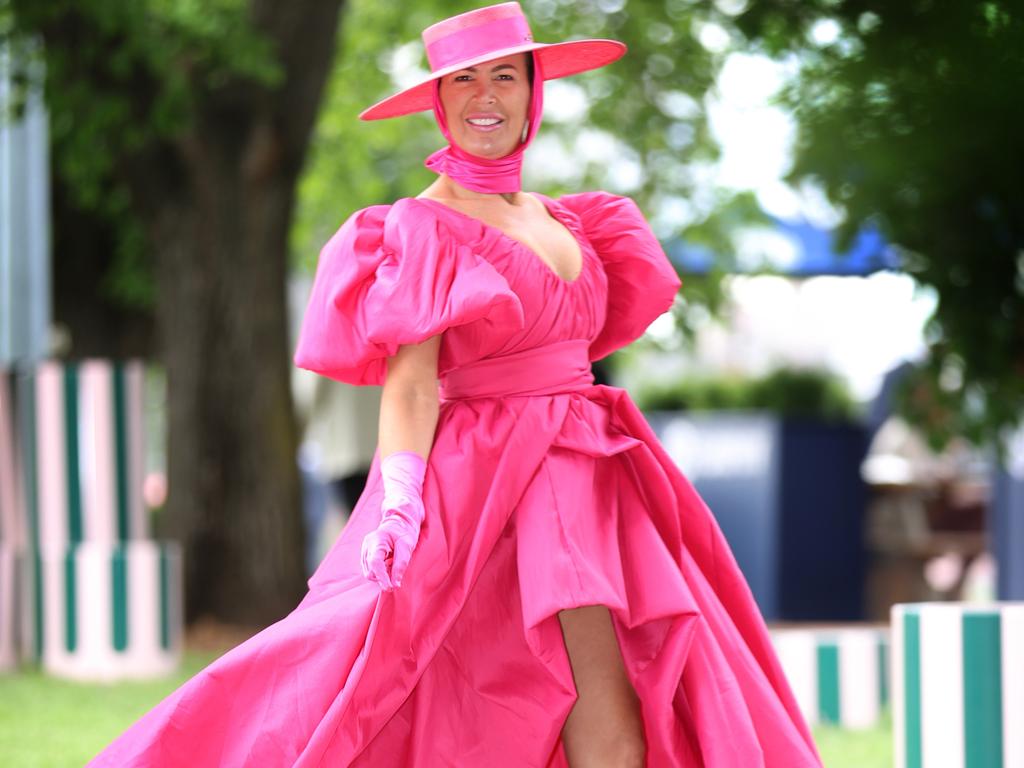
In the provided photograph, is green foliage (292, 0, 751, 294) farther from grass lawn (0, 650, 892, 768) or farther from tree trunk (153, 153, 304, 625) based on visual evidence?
grass lawn (0, 650, 892, 768)

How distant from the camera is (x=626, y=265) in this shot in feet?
11.6

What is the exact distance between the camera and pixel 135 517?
28.2 feet

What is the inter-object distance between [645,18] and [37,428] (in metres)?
4.21

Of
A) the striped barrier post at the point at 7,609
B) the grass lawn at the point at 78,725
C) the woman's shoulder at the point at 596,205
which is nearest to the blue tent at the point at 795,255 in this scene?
the striped barrier post at the point at 7,609

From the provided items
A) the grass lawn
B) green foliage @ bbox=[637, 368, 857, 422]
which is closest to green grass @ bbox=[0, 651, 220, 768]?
the grass lawn

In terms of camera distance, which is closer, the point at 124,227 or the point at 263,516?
the point at 263,516

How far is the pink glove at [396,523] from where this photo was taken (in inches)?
117

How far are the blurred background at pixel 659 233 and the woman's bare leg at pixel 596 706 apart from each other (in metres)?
1.36

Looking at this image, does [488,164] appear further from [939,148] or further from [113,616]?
[113,616]

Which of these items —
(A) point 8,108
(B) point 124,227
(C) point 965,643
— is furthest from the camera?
(B) point 124,227

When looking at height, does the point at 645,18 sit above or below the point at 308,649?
above

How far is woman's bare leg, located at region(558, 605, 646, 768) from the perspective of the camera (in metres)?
3.11

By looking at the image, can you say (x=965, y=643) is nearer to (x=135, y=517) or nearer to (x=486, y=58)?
(x=486, y=58)

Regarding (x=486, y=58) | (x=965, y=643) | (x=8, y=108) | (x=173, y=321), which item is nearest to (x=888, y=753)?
(x=965, y=643)
